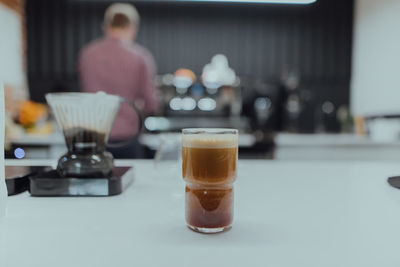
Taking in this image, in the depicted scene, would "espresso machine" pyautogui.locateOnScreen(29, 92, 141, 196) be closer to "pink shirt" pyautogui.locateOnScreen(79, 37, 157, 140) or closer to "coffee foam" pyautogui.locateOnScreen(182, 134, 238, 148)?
"coffee foam" pyautogui.locateOnScreen(182, 134, 238, 148)

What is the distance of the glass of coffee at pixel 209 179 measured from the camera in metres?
0.56

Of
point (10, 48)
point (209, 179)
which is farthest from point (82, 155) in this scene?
point (10, 48)

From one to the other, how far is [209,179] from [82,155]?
386 mm

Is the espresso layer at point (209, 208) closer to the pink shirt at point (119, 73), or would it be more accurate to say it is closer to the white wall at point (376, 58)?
the pink shirt at point (119, 73)

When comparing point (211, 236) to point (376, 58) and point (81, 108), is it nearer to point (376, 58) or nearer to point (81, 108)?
point (81, 108)

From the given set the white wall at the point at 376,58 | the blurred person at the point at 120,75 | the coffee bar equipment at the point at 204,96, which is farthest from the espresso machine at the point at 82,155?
the white wall at the point at 376,58

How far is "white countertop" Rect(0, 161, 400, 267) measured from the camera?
0.46 metres

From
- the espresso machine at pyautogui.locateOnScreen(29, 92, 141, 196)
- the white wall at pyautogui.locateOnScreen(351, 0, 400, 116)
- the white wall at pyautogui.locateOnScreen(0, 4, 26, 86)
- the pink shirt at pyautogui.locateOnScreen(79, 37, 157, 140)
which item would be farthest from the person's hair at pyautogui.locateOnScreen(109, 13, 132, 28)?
the white wall at pyautogui.locateOnScreen(351, 0, 400, 116)

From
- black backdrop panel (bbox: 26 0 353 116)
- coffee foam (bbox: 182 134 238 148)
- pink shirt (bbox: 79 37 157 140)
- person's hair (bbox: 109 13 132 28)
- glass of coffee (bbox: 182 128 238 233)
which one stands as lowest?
glass of coffee (bbox: 182 128 238 233)

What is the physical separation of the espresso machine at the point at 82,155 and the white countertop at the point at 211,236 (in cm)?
3

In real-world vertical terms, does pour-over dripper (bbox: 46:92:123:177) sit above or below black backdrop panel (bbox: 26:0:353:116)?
below

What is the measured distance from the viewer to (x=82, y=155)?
812 millimetres

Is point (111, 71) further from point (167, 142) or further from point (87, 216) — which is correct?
point (87, 216)

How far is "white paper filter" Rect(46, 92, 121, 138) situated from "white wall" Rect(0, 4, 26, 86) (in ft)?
12.4
